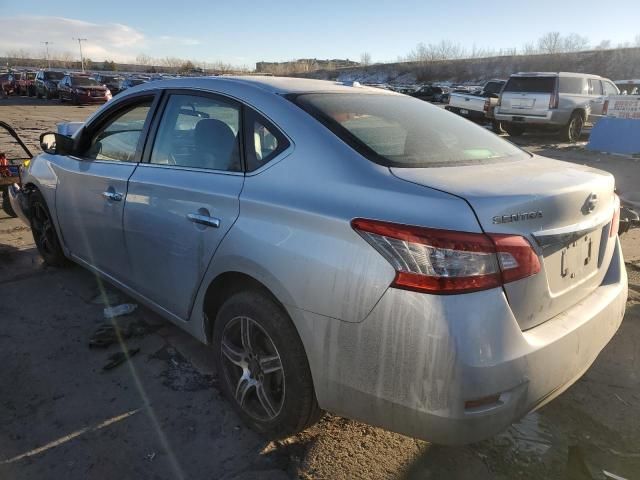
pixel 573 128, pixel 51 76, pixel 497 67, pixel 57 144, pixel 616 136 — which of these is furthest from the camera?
pixel 497 67

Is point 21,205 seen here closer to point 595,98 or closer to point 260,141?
point 260,141

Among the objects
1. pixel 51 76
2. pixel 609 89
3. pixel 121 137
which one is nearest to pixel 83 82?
pixel 51 76

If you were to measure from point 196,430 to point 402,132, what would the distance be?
6.01 feet

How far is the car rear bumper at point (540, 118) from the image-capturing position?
1470cm

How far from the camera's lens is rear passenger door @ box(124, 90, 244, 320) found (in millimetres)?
2537

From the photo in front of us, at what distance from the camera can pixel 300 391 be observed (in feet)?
7.32

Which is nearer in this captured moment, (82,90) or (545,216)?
(545,216)

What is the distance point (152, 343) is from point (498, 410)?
2392 millimetres

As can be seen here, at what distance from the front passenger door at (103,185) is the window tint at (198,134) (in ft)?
0.79

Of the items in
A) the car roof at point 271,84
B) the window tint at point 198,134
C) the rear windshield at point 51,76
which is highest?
the rear windshield at point 51,76

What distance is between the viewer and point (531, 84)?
49.9 feet

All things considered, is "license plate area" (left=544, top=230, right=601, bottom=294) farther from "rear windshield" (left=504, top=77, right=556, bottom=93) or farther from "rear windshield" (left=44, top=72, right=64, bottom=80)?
"rear windshield" (left=44, top=72, right=64, bottom=80)

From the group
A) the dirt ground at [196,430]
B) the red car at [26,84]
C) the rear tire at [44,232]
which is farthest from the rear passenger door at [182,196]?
the red car at [26,84]

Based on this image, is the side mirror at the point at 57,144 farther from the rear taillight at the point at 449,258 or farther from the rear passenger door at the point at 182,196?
the rear taillight at the point at 449,258
